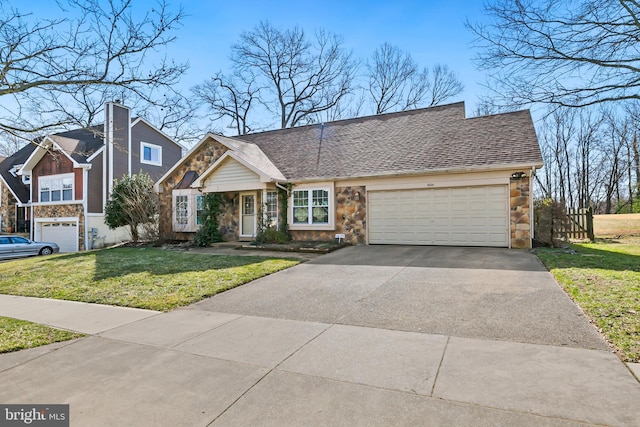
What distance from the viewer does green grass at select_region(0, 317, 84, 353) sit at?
4.49m

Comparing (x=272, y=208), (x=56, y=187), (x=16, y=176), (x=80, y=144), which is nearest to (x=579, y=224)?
(x=272, y=208)

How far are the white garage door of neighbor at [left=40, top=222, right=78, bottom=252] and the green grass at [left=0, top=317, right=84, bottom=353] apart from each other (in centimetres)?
1816

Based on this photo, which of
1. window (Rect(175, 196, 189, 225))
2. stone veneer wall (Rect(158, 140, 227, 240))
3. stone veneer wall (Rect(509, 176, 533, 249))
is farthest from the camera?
window (Rect(175, 196, 189, 225))

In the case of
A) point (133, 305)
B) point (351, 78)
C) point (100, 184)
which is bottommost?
point (133, 305)

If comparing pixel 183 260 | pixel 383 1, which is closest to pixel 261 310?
pixel 183 260

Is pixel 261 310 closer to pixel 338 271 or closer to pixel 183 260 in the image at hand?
pixel 338 271

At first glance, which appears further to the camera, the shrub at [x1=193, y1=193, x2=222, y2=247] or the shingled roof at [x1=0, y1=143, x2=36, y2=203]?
the shingled roof at [x1=0, y1=143, x2=36, y2=203]

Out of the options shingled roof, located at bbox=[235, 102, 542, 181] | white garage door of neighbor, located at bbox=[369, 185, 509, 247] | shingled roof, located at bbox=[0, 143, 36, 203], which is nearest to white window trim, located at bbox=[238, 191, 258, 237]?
shingled roof, located at bbox=[235, 102, 542, 181]

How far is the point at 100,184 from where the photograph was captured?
21328mm

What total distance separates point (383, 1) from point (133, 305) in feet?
34.7

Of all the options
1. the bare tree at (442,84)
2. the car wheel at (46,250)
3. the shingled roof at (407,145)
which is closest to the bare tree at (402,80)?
the bare tree at (442,84)

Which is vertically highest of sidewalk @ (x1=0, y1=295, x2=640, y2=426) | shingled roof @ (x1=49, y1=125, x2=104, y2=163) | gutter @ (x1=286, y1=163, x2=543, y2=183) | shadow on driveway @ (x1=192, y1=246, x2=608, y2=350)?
shingled roof @ (x1=49, y1=125, x2=104, y2=163)

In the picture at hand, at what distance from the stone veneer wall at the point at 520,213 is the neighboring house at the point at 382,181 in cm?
3

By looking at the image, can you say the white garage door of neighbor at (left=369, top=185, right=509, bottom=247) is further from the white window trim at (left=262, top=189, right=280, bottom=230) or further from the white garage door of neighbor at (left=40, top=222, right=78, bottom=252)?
the white garage door of neighbor at (left=40, top=222, right=78, bottom=252)
